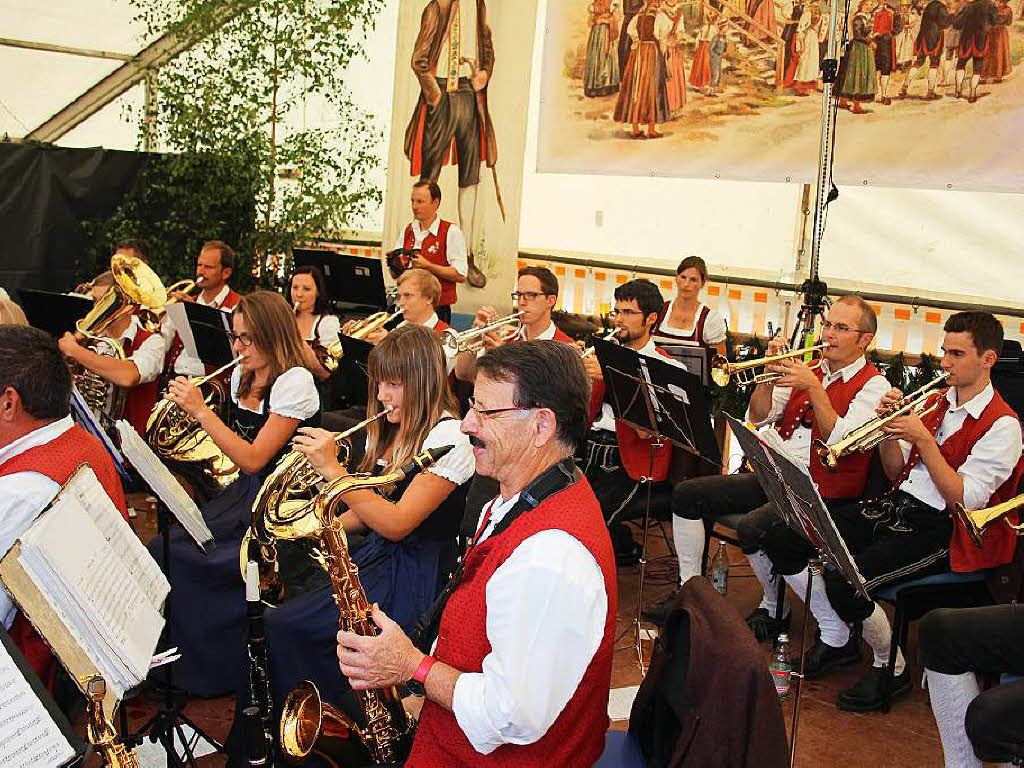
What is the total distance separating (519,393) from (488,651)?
0.57m

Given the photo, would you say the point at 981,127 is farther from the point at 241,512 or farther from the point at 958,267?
the point at 241,512

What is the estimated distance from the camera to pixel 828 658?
4742mm

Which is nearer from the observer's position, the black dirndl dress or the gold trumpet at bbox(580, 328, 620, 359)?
the black dirndl dress

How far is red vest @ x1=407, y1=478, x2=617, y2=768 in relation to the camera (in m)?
2.29

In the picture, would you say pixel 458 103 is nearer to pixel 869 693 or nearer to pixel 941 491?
pixel 941 491

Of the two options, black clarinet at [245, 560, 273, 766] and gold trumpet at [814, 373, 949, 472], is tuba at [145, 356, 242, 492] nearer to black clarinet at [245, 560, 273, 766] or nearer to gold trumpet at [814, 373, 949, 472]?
black clarinet at [245, 560, 273, 766]

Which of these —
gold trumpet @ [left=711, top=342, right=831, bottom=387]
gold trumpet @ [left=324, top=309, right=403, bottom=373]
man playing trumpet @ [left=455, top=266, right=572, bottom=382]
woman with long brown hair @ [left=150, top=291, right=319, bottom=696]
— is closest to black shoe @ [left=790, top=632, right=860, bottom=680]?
gold trumpet @ [left=711, top=342, right=831, bottom=387]

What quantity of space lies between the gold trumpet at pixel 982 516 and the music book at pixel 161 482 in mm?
2671

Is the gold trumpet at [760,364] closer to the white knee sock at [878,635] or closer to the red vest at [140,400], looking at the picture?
the white knee sock at [878,635]

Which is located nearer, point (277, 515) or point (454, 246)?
point (277, 515)

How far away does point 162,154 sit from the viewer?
9.28 m

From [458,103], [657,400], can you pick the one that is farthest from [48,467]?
[458,103]

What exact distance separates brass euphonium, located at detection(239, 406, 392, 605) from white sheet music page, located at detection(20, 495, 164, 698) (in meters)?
1.08

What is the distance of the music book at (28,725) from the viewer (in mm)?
1945
